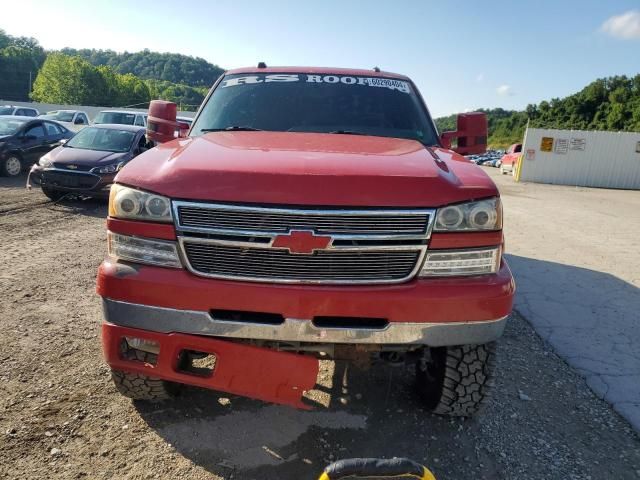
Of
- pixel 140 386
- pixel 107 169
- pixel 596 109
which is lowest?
pixel 140 386

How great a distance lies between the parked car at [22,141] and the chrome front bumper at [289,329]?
11880 millimetres

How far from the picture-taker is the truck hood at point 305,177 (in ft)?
7.32

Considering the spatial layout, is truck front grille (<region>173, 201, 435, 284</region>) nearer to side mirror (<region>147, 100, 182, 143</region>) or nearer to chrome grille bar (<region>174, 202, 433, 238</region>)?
chrome grille bar (<region>174, 202, 433, 238</region>)

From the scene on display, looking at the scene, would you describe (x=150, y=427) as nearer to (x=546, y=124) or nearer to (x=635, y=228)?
(x=635, y=228)

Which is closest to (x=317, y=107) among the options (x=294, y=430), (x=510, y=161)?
(x=294, y=430)

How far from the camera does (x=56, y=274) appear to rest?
17.3 feet

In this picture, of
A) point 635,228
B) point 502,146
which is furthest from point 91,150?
point 502,146

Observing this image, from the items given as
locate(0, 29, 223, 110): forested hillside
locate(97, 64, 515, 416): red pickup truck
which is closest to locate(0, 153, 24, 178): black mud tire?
locate(97, 64, 515, 416): red pickup truck

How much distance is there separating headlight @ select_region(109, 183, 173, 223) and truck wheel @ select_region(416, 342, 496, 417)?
1482 millimetres

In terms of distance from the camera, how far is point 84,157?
968 cm

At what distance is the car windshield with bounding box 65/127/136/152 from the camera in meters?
10.4

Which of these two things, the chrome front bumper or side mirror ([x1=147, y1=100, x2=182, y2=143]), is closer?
the chrome front bumper

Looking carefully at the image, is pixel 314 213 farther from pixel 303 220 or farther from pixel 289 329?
pixel 289 329

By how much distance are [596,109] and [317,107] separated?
5906cm
